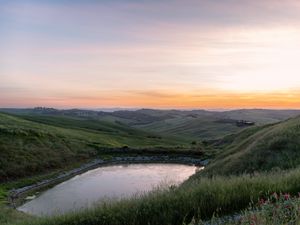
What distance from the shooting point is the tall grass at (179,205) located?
9.96m

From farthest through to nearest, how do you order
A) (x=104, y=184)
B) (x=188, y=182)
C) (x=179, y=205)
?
(x=104, y=184), (x=188, y=182), (x=179, y=205)

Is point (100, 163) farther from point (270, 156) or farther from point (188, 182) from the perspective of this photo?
point (188, 182)

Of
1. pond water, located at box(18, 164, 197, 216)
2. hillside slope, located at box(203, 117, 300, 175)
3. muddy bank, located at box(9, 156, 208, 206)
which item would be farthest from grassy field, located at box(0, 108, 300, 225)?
pond water, located at box(18, 164, 197, 216)

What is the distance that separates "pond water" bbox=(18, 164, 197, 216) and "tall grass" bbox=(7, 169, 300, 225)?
1784cm

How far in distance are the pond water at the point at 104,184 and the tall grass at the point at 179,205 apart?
1784 centimetres

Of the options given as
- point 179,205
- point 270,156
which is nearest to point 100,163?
point 270,156

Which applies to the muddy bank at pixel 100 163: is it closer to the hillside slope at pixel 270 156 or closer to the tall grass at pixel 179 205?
the hillside slope at pixel 270 156

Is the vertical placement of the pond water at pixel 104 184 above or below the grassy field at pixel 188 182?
below

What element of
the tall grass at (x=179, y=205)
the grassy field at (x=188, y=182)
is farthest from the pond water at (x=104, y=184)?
the tall grass at (x=179, y=205)

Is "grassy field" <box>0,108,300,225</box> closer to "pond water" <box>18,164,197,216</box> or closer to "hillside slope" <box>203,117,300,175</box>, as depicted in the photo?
"hillside slope" <box>203,117,300,175</box>

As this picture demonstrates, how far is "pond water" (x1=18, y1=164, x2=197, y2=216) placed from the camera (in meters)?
35.3

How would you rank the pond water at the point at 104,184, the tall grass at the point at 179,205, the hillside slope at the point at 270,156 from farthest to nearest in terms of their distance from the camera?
the pond water at the point at 104,184 → the hillside slope at the point at 270,156 → the tall grass at the point at 179,205

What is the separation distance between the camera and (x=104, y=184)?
45.6 metres

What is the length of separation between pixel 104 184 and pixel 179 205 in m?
36.2
